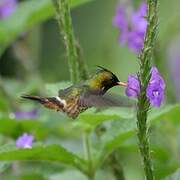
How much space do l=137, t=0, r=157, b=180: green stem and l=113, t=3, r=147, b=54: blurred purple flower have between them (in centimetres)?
145

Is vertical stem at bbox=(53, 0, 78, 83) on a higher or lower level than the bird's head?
higher

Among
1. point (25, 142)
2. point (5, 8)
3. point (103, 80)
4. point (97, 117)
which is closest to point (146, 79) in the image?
point (103, 80)

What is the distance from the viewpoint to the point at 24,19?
145 inches

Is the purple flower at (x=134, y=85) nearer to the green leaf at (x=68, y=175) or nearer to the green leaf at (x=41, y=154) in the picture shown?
the green leaf at (x=41, y=154)

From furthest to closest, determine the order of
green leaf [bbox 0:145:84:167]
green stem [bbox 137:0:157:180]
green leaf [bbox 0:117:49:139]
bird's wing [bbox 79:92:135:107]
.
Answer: green leaf [bbox 0:117:49:139] → green leaf [bbox 0:145:84:167] → bird's wing [bbox 79:92:135:107] → green stem [bbox 137:0:157:180]

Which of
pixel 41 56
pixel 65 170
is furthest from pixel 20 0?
pixel 65 170

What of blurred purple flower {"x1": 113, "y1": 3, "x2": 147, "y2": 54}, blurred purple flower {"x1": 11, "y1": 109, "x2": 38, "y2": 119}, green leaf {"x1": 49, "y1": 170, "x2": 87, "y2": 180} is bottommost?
green leaf {"x1": 49, "y1": 170, "x2": 87, "y2": 180}

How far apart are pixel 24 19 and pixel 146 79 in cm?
200

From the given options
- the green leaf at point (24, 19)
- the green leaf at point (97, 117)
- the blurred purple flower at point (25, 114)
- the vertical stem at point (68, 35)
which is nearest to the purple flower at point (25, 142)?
the green leaf at point (97, 117)

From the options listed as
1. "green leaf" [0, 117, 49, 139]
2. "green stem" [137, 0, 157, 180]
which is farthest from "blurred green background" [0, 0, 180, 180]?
"green stem" [137, 0, 157, 180]

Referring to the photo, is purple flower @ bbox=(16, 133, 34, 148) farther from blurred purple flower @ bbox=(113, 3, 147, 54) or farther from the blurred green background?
blurred purple flower @ bbox=(113, 3, 147, 54)

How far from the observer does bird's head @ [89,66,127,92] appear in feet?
6.76

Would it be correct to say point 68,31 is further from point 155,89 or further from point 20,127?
point 20,127

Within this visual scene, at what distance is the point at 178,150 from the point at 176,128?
0.44 feet
